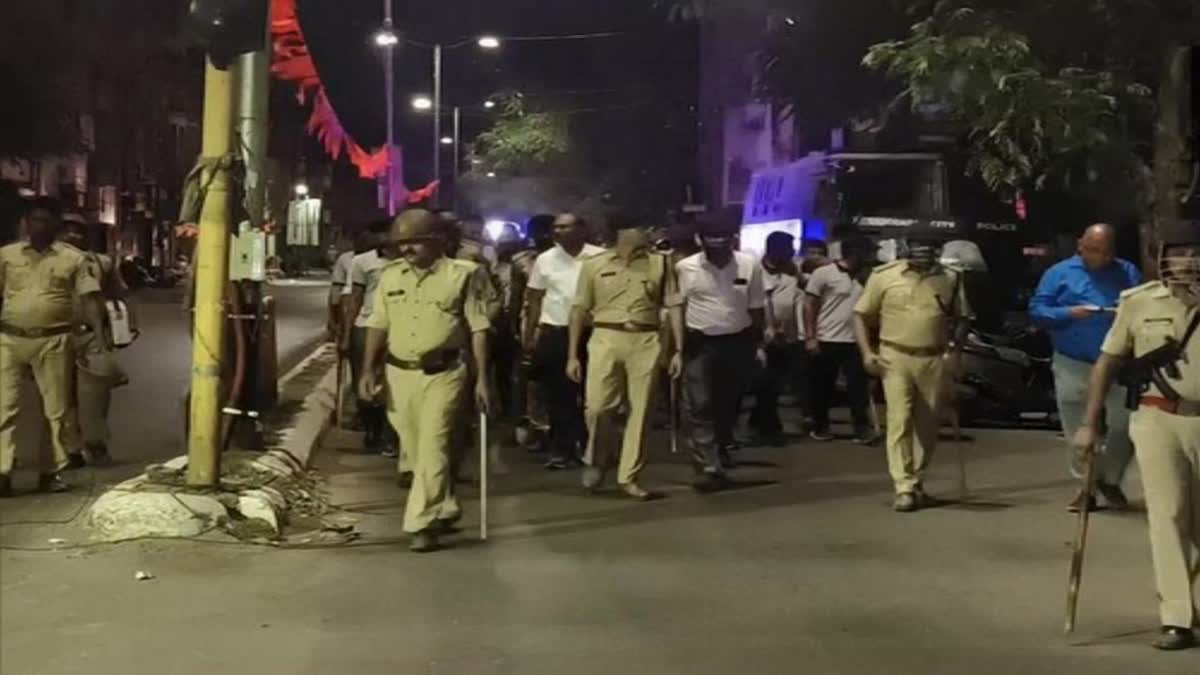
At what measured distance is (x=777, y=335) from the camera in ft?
45.1

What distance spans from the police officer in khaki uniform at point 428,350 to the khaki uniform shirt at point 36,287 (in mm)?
2398

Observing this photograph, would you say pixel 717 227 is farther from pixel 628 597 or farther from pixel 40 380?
pixel 40 380

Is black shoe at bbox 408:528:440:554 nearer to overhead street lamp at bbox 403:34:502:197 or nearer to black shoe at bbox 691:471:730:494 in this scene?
black shoe at bbox 691:471:730:494

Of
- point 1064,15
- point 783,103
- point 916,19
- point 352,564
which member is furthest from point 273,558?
point 783,103

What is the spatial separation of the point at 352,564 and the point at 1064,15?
10.8 m

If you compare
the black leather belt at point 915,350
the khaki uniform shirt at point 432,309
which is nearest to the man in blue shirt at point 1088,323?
the black leather belt at point 915,350

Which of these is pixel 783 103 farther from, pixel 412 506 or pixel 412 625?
pixel 412 625

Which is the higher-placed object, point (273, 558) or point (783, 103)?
point (783, 103)

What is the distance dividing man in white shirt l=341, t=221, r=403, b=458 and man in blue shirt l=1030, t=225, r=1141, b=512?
15.6ft

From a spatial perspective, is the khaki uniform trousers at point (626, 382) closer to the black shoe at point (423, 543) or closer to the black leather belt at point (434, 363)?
the black leather belt at point (434, 363)

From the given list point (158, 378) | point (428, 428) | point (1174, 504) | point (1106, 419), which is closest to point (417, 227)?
point (428, 428)

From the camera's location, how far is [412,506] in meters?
8.48

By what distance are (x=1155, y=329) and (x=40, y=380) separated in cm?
665

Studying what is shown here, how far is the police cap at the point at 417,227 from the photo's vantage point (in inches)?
340
